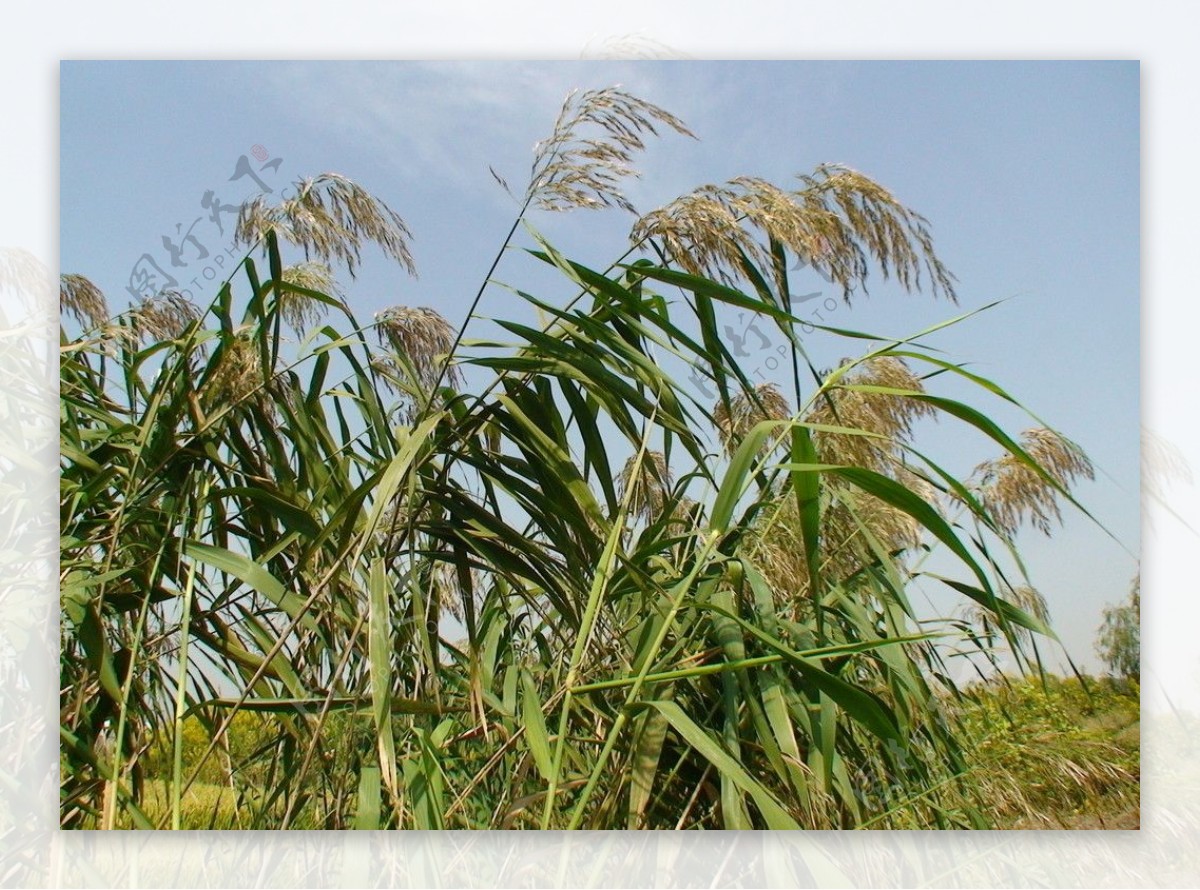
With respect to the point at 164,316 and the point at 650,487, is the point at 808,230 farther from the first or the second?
the point at 164,316

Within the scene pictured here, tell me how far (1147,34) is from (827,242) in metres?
0.69

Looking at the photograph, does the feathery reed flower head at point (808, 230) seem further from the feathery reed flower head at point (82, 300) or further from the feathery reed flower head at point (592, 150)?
the feathery reed flower head at point (82, 300)

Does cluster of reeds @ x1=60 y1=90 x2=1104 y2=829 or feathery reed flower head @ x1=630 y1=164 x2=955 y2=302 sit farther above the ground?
feathery reed flower head @ x1=630 y1=164 x2=955 y2=302

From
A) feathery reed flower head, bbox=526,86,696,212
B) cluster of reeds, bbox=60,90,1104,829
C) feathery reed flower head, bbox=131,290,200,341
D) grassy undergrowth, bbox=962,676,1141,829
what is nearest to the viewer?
cluster of reeds, bbox=60,90,1104,829

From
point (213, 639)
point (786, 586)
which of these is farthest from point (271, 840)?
point (786, 586)

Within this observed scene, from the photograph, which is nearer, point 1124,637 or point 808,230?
point 808,230

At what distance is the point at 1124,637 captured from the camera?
1.76 m

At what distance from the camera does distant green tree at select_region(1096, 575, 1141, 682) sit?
175 centimetres

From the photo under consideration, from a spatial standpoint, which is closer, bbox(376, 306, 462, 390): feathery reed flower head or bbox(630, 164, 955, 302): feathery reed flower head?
bbox(630, 164, 955, 302): feathery reed flower head

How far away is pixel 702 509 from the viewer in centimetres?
157

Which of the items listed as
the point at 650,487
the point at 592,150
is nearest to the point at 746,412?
the point at 650,487

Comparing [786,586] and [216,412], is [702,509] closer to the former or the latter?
[786,586]

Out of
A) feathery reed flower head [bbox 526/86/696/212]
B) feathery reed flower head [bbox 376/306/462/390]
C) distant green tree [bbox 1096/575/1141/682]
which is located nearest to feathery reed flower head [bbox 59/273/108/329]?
feathery reed flower head [bbox 376/306/462/390]

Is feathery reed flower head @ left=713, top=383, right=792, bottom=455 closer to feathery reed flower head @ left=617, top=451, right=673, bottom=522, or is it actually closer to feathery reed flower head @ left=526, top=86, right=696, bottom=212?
feathery reed flower head @ left=617, top=451, right=673, bottom=522
